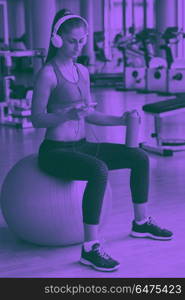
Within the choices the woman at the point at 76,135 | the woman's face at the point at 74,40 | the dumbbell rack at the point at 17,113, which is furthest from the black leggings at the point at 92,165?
the dumbbell rack at the point at 17,113

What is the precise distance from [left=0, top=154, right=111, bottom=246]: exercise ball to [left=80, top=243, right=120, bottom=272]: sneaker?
20 centimetres

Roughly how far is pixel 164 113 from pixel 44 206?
250cm

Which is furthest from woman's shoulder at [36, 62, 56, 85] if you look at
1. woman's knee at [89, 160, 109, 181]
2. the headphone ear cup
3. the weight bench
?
the weight bench

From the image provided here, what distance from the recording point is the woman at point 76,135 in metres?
2.48

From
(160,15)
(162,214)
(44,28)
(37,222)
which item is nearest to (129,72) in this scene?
(44,28)

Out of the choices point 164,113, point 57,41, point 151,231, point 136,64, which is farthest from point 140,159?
point 136,64

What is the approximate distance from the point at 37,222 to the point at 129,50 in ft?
29.1

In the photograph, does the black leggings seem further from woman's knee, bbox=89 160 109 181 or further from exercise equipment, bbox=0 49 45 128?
exercise equipment, bbox=0 49 45 128

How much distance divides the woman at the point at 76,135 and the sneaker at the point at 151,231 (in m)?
0.15

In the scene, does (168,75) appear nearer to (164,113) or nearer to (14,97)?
(14,97)

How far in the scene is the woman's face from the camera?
8.24 feet

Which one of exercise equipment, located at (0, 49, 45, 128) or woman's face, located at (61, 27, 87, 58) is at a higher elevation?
woman's face, located at (61, 27, 87, 58)

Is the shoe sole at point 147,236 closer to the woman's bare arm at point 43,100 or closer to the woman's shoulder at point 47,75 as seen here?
the woman's bare arm at point 43,100

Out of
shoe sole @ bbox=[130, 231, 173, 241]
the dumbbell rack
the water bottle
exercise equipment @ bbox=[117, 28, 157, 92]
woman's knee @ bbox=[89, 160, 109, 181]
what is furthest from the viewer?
exercise equipment @ bbox=[117, 28, 157, 92]
